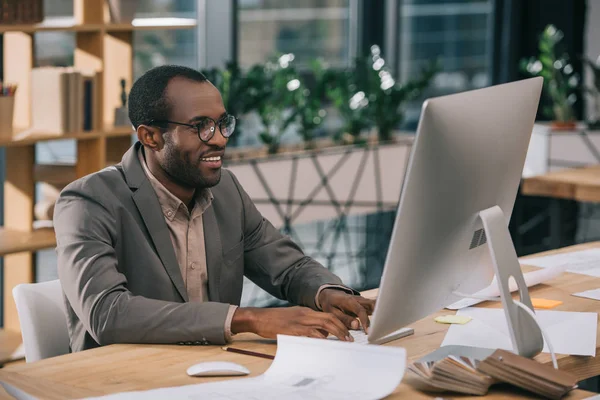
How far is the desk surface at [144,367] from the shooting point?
1720 mm

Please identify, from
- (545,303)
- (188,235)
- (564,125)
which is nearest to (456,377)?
(545,303)

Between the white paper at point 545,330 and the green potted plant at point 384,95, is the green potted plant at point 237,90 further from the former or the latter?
the white paper at point 545,330

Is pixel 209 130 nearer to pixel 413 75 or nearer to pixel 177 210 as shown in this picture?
pixel 177 210

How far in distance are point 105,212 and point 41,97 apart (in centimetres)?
193

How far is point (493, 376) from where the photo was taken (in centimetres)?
169

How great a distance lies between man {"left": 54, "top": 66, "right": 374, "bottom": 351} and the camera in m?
1.99

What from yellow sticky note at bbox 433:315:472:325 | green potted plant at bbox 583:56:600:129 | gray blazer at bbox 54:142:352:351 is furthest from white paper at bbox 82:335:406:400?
green potted plant at bbox 583:56:600:129

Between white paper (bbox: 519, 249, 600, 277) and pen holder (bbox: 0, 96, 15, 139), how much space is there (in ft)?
6.70

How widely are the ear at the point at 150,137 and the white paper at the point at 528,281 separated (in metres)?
0.75

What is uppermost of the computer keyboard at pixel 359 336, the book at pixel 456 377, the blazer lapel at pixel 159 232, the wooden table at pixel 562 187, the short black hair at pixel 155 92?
the short black hair at pixel 155 92

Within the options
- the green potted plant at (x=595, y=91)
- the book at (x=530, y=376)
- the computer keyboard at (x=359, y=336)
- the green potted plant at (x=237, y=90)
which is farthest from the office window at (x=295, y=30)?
the book at (x=530, y=376)

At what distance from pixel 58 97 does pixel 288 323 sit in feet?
7.33

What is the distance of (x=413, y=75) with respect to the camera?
22.4 ft

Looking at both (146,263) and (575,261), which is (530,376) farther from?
(575,261)
